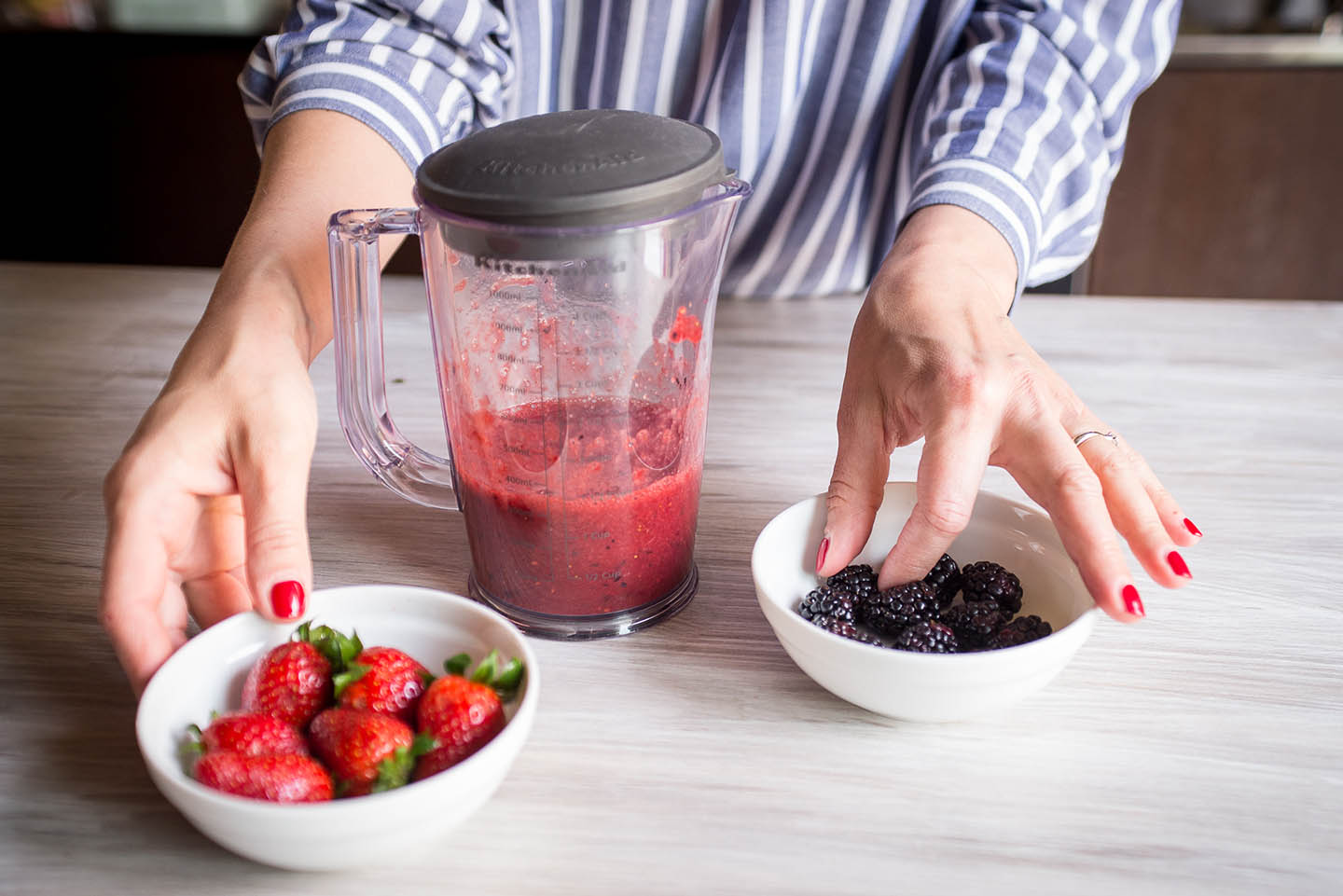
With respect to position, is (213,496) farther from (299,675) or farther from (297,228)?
(297,228)

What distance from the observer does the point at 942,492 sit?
771mm

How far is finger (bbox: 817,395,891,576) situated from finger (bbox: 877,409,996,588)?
0.03 meters

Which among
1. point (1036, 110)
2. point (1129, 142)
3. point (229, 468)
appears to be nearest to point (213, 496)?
point (229, 468)

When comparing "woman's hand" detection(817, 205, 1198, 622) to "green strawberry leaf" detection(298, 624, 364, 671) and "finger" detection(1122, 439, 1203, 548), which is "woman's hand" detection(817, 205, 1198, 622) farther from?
"green strawberry leaf" detection(298, 624, 364, 671)

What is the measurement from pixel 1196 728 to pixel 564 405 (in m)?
0.48

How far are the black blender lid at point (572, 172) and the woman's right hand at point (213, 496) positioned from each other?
192mm

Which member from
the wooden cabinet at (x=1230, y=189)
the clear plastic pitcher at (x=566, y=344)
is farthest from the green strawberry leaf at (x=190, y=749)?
the wooden cabinet at (x=1230, y=189)

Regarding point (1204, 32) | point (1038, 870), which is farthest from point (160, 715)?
point (1204, 32)

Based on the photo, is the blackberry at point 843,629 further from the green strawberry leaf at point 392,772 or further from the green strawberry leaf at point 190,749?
the green strawberry leaf at point 190,749

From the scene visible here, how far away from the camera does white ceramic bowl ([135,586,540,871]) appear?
573mm

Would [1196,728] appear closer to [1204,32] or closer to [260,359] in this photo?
[260,359]

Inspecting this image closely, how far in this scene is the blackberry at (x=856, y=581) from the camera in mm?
790

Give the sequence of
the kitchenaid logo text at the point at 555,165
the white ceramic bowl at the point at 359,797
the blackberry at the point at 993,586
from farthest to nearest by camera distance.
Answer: the blackberry at the point at 993,586, the kitchenaid logo text at the point at 555,165, the white ceramic bowl at the point at 359,797

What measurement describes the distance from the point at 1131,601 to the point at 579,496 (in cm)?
37
